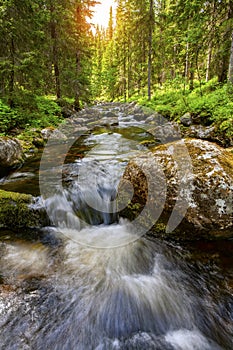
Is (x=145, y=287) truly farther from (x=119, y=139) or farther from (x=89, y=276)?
(x=119, y=139)

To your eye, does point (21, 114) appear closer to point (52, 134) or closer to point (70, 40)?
point (52, 134)

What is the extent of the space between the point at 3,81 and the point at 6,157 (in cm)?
507

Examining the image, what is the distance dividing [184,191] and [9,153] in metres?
5.37

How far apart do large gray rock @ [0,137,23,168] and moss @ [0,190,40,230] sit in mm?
2237

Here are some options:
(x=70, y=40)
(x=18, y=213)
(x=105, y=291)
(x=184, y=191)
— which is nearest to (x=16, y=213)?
(x=18, y=213)

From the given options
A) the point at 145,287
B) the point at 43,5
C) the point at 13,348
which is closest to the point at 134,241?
the point at 145,287

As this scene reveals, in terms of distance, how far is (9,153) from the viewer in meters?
6.43

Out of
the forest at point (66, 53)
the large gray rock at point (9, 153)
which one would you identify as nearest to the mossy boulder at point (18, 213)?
the large gray rock at point (9, 153)

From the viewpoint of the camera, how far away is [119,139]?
440 inches

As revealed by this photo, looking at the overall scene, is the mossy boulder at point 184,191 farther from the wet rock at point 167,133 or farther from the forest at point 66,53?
the wet rock at point 167,133

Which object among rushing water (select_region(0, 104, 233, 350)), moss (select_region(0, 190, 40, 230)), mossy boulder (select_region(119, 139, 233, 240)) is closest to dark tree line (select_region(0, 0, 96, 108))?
moss (select_region(0, 190, 40, 230))

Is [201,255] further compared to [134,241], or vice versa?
[134,241]

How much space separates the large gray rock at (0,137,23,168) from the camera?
6.14m

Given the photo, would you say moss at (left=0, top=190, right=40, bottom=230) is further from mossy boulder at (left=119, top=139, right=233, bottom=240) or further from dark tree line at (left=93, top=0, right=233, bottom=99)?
dark tree line at (left=93, top=0, right=233, bottom=99)
